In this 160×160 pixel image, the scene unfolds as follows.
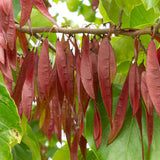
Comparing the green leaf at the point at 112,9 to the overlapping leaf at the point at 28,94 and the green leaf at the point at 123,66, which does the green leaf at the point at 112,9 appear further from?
the overlapping leaf at the point at 28,94

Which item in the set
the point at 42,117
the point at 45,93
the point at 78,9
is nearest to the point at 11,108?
the point at 45,93

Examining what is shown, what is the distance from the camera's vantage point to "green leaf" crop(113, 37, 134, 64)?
0.75 metres

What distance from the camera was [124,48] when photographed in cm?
76

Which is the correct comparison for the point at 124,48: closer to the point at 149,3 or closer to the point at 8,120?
the point at 149,3

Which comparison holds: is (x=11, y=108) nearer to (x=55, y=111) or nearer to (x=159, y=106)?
(x=55, y=111)

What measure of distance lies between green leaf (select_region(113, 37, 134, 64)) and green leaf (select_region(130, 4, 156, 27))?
145 millimetres

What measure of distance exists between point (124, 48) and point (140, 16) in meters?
0.19

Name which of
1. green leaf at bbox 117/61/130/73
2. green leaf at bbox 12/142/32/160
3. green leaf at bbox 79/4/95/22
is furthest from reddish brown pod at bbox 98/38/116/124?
green leaf at bbox 79/4/95/22

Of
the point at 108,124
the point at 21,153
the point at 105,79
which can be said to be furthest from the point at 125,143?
the point at 21,153

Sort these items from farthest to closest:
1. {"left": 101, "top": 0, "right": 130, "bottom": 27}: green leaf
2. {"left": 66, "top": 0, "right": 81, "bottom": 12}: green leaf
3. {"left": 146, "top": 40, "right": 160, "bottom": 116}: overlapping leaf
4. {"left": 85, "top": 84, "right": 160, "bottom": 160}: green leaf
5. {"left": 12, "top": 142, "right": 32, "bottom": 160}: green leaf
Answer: {"left": 66, "top": 0, "right": 81, "bottom": 12}: green leaf
{"left": 12, "top": 142, "right": 32, "bottom": 160}: green leaf
{"left": 101, "top": 0, "right": 130, "bottom": 27}: green leaf
{"left": 85, "top": 84, "right": 160, "bottom": 160}: green leaf
{"left": 146, "top": 40, "right": 160, "bottom": 116}: overlapping leaf

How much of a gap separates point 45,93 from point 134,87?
17cm

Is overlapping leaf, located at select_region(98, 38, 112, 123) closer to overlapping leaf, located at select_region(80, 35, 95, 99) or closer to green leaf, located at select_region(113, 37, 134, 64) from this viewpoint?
overlapping leaf, located at select_region(80, 35, 95, 99)

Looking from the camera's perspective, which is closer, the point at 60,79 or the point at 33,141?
Answer: the point at 60,79

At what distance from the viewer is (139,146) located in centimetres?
64
